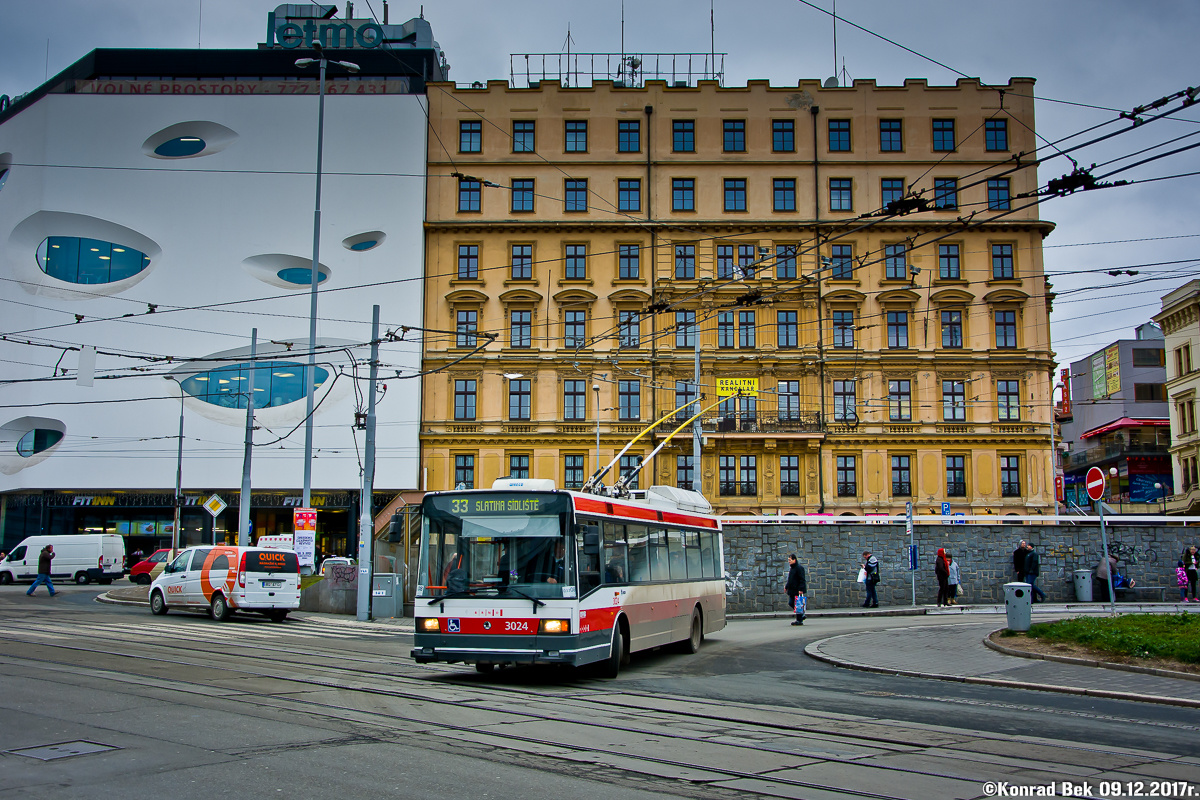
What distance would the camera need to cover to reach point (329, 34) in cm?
6006

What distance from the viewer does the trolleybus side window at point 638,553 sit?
1599 cm

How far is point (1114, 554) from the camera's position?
103ft

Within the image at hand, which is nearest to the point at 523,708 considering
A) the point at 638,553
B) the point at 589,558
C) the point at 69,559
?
the point at 589,558

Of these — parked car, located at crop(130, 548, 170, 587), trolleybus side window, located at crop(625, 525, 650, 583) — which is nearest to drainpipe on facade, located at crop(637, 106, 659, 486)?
parked car, located at crop(130, 548, 170, 587)

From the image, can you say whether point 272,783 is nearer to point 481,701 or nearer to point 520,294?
point 481,701

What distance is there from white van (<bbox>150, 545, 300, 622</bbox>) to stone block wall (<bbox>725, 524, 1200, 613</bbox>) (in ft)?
41.6

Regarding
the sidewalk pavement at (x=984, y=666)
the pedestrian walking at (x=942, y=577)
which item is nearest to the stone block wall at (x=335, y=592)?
the sidewalk pavement at (x=984, y=666)

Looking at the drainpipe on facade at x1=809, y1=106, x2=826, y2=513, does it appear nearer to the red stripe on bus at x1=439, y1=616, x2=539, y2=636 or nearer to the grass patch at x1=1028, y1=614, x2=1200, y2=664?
the grass patch at x1=1028, y1=614, x2=1200, y2=664

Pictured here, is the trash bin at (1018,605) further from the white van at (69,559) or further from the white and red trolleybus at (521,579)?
the white van at (69,559)

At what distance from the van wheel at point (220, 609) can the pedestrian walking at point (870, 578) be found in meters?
17.5

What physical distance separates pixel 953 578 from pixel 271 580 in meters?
19.1

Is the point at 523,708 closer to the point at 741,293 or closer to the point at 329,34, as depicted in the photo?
the point at 741,293

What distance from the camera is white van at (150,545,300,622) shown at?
85.2ft

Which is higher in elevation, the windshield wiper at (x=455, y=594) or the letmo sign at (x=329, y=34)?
the letmo sign at (x=329, y=34)
